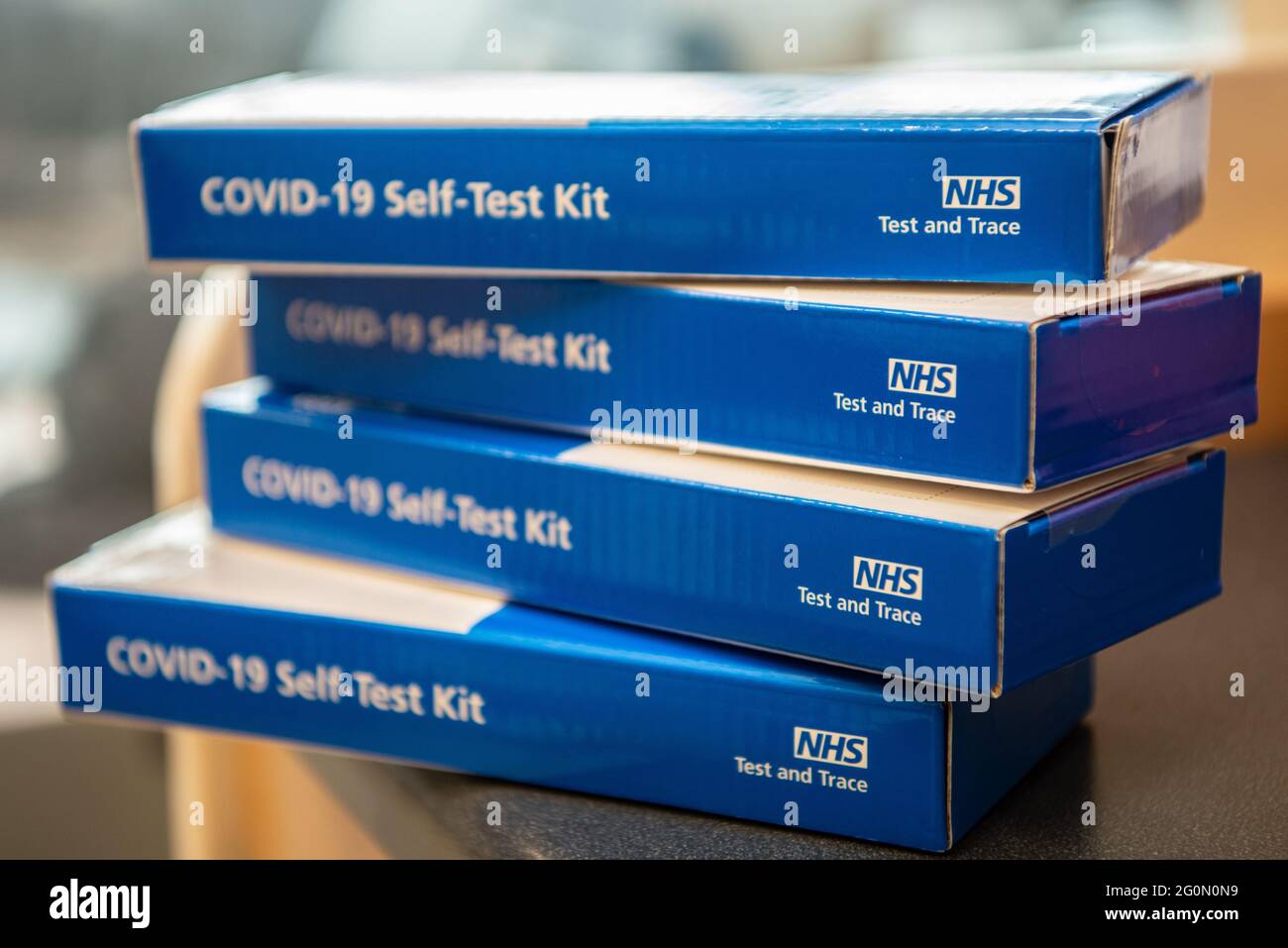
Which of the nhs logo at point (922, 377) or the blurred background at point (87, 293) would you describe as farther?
the blurred background at point (87, 293)

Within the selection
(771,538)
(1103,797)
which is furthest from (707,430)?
(1103,797)

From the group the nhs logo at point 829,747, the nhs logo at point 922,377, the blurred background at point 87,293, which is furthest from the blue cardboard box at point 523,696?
the blurred background at point 87,293

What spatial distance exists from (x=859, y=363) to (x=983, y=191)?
3.0 inches

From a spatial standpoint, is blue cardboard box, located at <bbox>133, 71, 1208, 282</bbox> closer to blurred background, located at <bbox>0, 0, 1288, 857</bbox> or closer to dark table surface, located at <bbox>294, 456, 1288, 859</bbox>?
dark table surface, located at <bbox>294, 456, 1288, 859</bbox>

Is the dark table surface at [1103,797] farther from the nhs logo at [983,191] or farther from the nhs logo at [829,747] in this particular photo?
the nhs logo at [983,191]

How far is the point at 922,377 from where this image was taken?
52 centimetres

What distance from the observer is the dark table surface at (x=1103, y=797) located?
54cm

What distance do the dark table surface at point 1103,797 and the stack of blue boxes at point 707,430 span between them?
0.01 m

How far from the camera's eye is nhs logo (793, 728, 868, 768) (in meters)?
0.54

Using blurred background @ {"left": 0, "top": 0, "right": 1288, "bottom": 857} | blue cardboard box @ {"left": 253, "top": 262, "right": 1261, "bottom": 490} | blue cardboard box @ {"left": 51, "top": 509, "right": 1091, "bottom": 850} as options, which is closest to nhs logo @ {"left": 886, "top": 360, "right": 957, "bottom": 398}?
blue cardboard box @ {"left": 253, "top": 262, "right": 1261, "bottom": 490}

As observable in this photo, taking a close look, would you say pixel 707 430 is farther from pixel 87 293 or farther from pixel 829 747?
pixel 87 293

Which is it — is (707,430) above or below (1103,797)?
above
